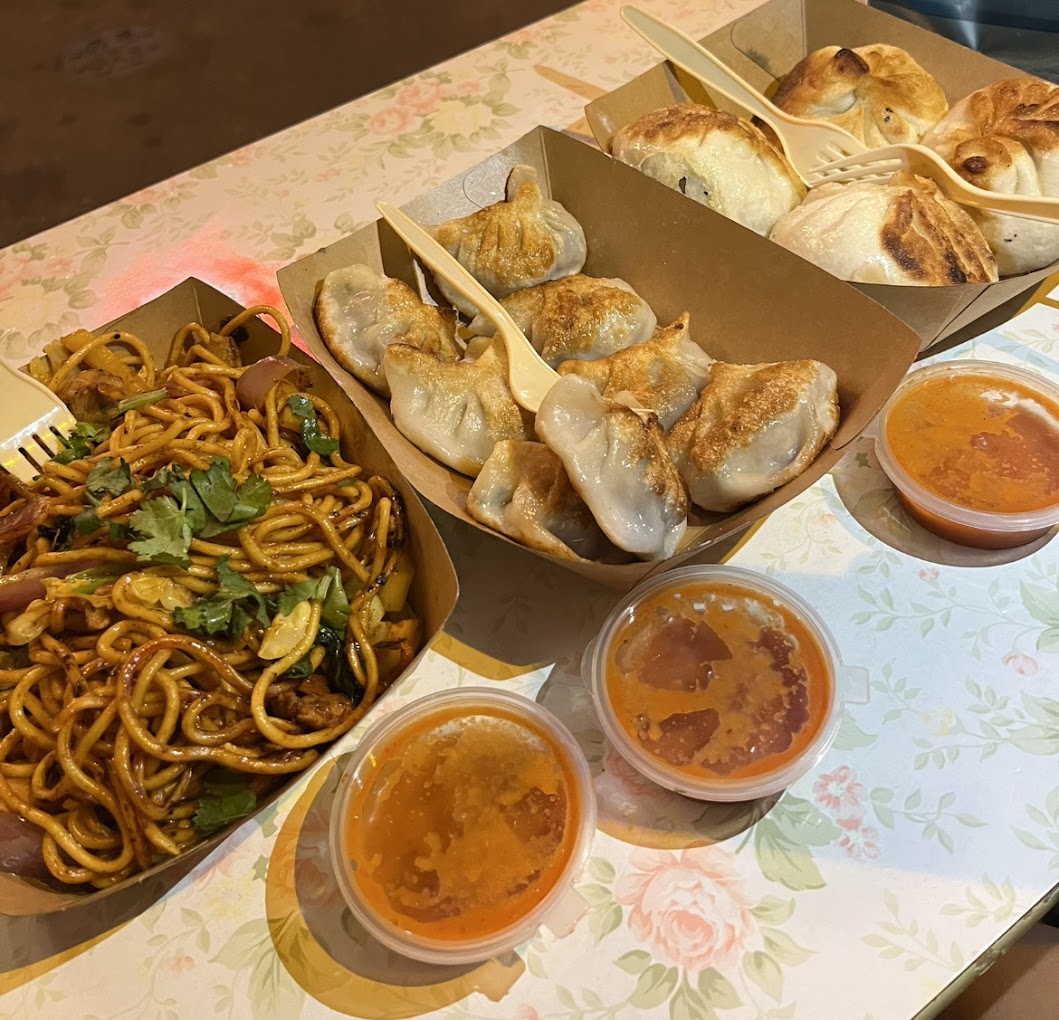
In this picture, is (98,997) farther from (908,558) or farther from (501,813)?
(908,558)

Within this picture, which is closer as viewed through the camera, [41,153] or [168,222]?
[168,222]

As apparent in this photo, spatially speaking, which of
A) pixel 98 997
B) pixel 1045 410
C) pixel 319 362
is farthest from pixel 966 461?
pixel 98 997

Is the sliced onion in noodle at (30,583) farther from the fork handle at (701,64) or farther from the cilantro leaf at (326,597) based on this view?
the fork handle at (701,64)

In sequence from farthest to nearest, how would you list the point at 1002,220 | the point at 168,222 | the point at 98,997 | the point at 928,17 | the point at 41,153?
the point at 41,153, the point at 928,17, the point at 168,222, the point at 1002,220, the point at 98,997

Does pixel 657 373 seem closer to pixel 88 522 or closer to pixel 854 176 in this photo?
pixel 854 176

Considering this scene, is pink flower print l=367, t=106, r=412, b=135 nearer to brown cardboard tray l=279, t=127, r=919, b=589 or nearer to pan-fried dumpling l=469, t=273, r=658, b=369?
brown cardboard tray l=279, t=127, r=919, b=589

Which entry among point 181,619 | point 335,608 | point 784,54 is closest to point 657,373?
point 335,608

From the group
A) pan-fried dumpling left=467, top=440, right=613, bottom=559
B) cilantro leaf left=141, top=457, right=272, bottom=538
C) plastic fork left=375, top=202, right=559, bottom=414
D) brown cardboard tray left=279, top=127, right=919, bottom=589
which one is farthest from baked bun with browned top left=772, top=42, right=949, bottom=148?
cilantro leaf left=141, top=457, right=272, bottom=538
